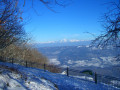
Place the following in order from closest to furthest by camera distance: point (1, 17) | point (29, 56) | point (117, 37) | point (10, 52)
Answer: point (117, 37) → point (1, 17) → point (10, 52) → point (29, 56)

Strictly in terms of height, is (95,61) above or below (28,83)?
below

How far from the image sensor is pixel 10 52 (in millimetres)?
23781

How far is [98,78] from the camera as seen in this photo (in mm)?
10211

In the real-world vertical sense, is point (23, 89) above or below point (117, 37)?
below

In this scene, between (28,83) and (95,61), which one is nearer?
(28,83)

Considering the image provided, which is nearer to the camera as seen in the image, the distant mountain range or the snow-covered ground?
the snow-covered ground

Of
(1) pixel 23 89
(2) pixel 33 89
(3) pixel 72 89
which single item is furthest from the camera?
(3) pixel 72 89

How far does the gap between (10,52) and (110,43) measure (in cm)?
2336

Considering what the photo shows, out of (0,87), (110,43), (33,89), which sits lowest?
(33,89)

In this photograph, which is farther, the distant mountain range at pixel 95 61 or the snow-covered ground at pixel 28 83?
the distant mountain range at pixel 95 61

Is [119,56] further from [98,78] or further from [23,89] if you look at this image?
[23,89]

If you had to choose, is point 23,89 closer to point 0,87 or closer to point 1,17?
point 0,87

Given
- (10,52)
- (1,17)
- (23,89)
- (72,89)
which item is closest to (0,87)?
(23,89)

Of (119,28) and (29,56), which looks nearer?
(119,28)
